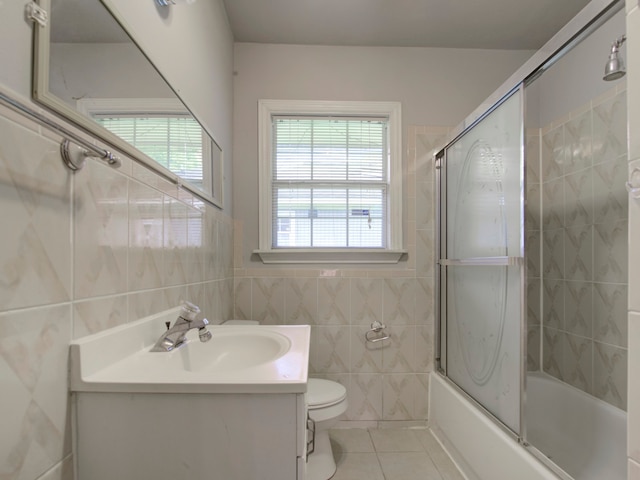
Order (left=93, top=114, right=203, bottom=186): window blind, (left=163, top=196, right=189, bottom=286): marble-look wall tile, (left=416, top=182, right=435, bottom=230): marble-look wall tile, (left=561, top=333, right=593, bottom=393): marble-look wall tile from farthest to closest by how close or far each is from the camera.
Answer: (left=416, top=182, right=435, bottom=230): marble-look wall tile < (left=561, top=333, right=593, bottom=393): marble-look wall tile < (left=163, top=196, right=189, bottom=286): marble-look wall tile < (left=93, top=114, right=203, bottom=186): window blind

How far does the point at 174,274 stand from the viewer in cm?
128

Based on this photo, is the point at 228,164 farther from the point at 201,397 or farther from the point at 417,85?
the point at 201,397

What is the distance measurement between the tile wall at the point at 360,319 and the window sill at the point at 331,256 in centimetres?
6

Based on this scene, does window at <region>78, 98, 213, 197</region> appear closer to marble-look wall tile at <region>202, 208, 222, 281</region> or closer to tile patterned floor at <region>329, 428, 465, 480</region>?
marble-look wall tile at <region>202, 208, 222, 281</region>

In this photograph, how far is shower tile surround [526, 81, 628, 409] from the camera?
171 centimetres

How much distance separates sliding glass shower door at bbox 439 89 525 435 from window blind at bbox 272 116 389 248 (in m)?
0.46

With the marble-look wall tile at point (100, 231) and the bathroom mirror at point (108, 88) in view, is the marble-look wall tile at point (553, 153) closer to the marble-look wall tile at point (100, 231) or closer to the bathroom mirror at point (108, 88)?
the bathroom mirror at point (108, 88)

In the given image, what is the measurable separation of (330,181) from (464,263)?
1046mm

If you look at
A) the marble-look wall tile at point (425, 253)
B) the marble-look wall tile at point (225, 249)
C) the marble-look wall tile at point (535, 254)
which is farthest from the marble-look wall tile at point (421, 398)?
the marble-look wall tile at point (225, 249)

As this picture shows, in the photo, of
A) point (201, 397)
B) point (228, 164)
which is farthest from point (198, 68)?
point (201, 397)

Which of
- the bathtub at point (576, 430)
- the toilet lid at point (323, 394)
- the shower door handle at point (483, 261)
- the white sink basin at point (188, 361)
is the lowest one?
the bathtub at point (576, 430)

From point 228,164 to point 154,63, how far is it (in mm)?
1048

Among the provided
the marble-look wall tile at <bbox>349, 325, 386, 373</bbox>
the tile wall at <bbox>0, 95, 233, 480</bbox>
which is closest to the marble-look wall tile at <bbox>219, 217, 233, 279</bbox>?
the tile wall at <bbox>0, 95, 233, 480</bbox>

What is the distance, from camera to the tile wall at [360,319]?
2246mm
